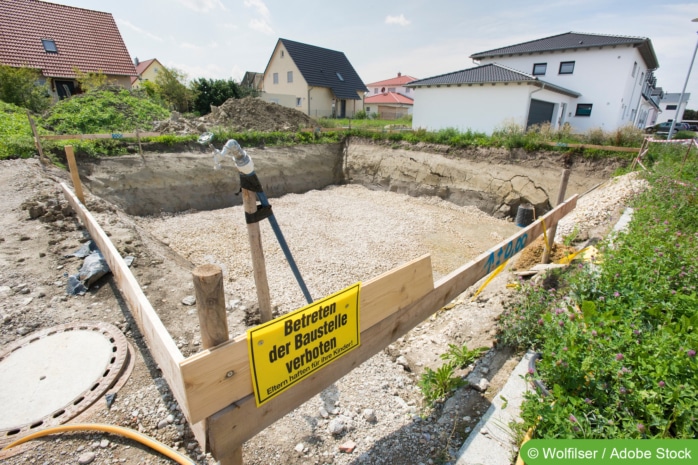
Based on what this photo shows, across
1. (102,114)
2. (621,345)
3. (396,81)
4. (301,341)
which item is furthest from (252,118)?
(396,81)

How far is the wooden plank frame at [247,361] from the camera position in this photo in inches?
56.8

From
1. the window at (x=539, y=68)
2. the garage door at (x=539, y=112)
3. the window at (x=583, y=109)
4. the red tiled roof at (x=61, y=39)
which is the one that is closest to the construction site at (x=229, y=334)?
Answer: the garage door at (x=539, y=112)

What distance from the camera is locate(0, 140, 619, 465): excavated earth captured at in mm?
2520

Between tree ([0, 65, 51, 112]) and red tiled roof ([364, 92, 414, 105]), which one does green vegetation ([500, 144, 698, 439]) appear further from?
red tiled roof ([364, 92, 414, 105])

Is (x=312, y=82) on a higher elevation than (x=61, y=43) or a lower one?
lower

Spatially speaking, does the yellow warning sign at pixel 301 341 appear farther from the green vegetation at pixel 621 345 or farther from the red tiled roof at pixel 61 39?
the red tiled roof at pixel 61 39

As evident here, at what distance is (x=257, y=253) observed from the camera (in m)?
3.46

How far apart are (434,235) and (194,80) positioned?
24600mm

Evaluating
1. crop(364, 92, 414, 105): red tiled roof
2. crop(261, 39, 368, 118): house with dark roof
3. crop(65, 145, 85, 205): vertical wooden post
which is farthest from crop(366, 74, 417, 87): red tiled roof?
crop(65, 145, 85, 205): vertical wooden post

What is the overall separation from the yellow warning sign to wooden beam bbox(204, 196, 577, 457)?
0.27 feet

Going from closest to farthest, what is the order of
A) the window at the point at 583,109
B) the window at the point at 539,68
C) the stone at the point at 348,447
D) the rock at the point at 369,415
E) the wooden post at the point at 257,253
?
1. the stone at the point at 348,447
2. the rock at the point at 369,415
3. the wooden post at the point at 257,253
4. the window at the point at 583,109
5. the window at the point at 539,68

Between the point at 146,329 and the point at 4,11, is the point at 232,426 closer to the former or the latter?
the point at 146,329

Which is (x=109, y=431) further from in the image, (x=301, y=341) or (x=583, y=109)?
(x=583, y=109)

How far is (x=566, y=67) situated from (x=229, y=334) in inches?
1000
